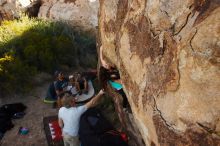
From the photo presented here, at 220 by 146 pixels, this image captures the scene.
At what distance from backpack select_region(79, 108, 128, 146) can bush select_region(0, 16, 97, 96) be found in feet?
13.6

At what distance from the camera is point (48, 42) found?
1371 centimetres

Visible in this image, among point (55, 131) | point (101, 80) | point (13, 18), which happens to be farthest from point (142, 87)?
point (13, 18)

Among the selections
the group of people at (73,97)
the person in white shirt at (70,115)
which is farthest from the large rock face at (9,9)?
the person in white shirt at (70,115)

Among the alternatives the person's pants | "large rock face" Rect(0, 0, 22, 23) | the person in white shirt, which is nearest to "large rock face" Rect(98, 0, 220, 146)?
the person in white shirt

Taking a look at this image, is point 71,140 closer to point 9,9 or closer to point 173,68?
point 173,68

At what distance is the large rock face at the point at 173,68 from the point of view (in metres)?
4.31

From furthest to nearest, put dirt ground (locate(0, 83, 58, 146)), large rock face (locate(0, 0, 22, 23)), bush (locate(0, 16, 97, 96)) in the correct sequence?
large rock face (locate(0, 0, 22, 23)) → bush (locate(0, 16, 97, 96)) → dirt ground (locate(0, 83, 58, 146))

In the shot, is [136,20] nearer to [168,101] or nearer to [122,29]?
[122,29]

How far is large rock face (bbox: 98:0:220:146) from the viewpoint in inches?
170

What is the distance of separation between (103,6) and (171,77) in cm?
338

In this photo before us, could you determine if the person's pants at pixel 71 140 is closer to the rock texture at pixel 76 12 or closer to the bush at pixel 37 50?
the bush at pixel 37 50

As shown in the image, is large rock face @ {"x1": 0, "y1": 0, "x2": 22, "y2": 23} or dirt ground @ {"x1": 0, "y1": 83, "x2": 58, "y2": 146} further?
large rock face @ {"x1": 0, "y1": 0, "x2": 22, "y2": 23}

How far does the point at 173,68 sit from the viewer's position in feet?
15.8

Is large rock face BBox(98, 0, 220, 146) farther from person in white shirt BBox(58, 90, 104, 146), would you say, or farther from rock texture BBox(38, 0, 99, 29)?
rock texture BBox(38, 0, 99, 29)
